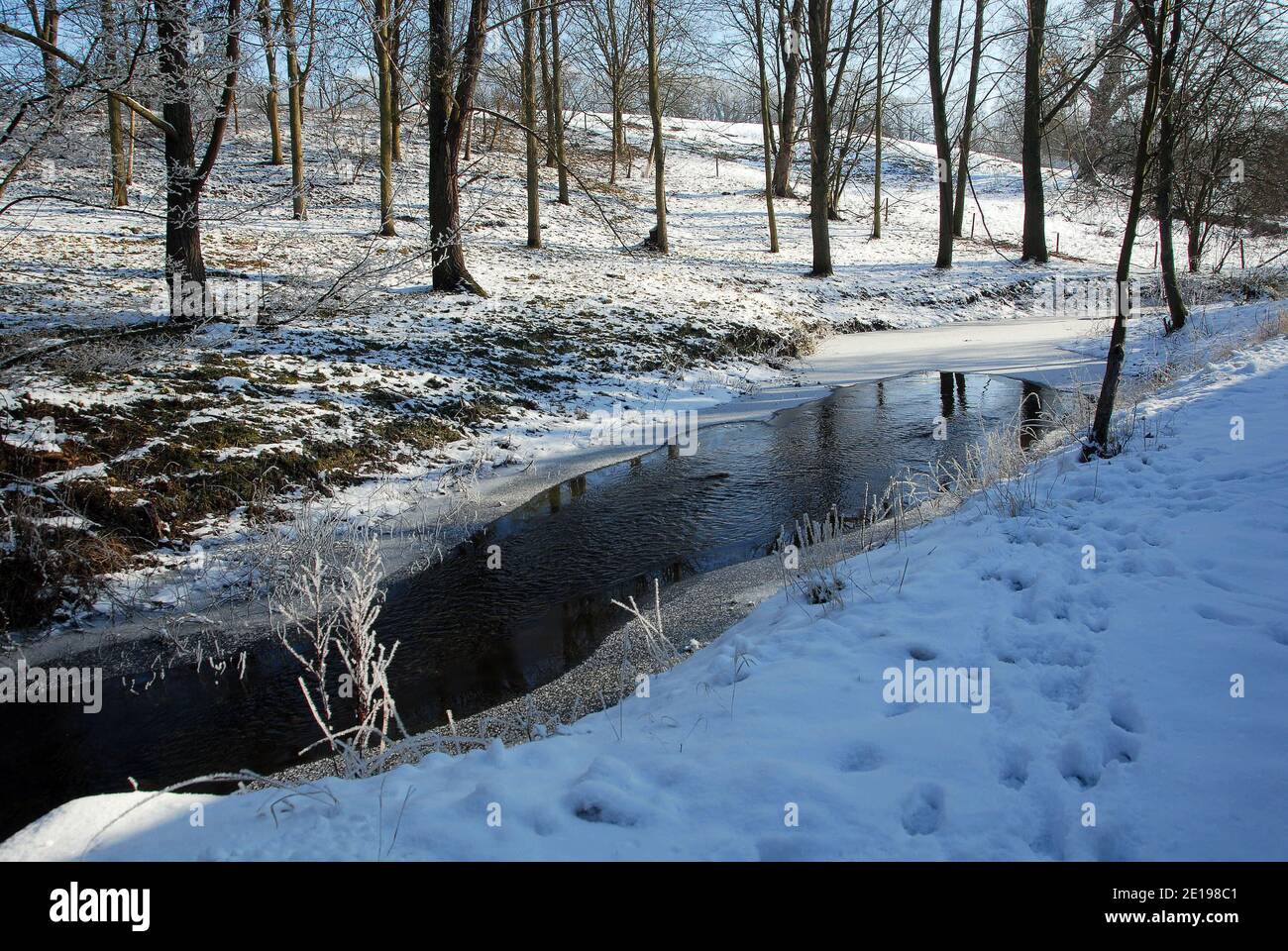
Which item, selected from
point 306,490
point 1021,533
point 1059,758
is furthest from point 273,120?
point 1059,758

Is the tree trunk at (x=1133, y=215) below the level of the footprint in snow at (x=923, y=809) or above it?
above

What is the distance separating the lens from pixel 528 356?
11.8m

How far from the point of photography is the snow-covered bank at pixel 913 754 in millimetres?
2621

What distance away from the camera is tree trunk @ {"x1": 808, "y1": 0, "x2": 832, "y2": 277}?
19328mm

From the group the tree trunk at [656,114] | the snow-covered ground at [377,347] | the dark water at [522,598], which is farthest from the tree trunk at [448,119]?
the tree trunk at [656,114]

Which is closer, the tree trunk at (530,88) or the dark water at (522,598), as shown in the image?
the dark water at (522,598)

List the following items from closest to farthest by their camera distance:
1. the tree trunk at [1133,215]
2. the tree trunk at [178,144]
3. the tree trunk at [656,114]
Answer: the tree trunk at [178,144], the tree trunk at [1133,215], the tree trunk at [656,114]

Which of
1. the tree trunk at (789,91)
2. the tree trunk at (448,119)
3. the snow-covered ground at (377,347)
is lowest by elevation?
the snow-covered ground at (377,347)

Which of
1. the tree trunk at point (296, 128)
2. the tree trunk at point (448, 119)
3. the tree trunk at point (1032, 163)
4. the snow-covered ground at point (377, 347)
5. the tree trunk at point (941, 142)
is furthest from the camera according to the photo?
the tree trunk at point (941, 142)

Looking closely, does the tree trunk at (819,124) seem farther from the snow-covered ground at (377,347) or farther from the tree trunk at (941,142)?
the tree trunk at (941,142)

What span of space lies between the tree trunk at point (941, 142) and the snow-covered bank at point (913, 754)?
19882 mm

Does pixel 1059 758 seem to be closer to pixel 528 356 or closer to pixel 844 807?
pixel 844 807

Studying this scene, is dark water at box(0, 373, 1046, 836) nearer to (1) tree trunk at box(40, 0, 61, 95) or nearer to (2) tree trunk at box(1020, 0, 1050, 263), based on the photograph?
(1) tree trunk at box(40, 0, 61, 95)
